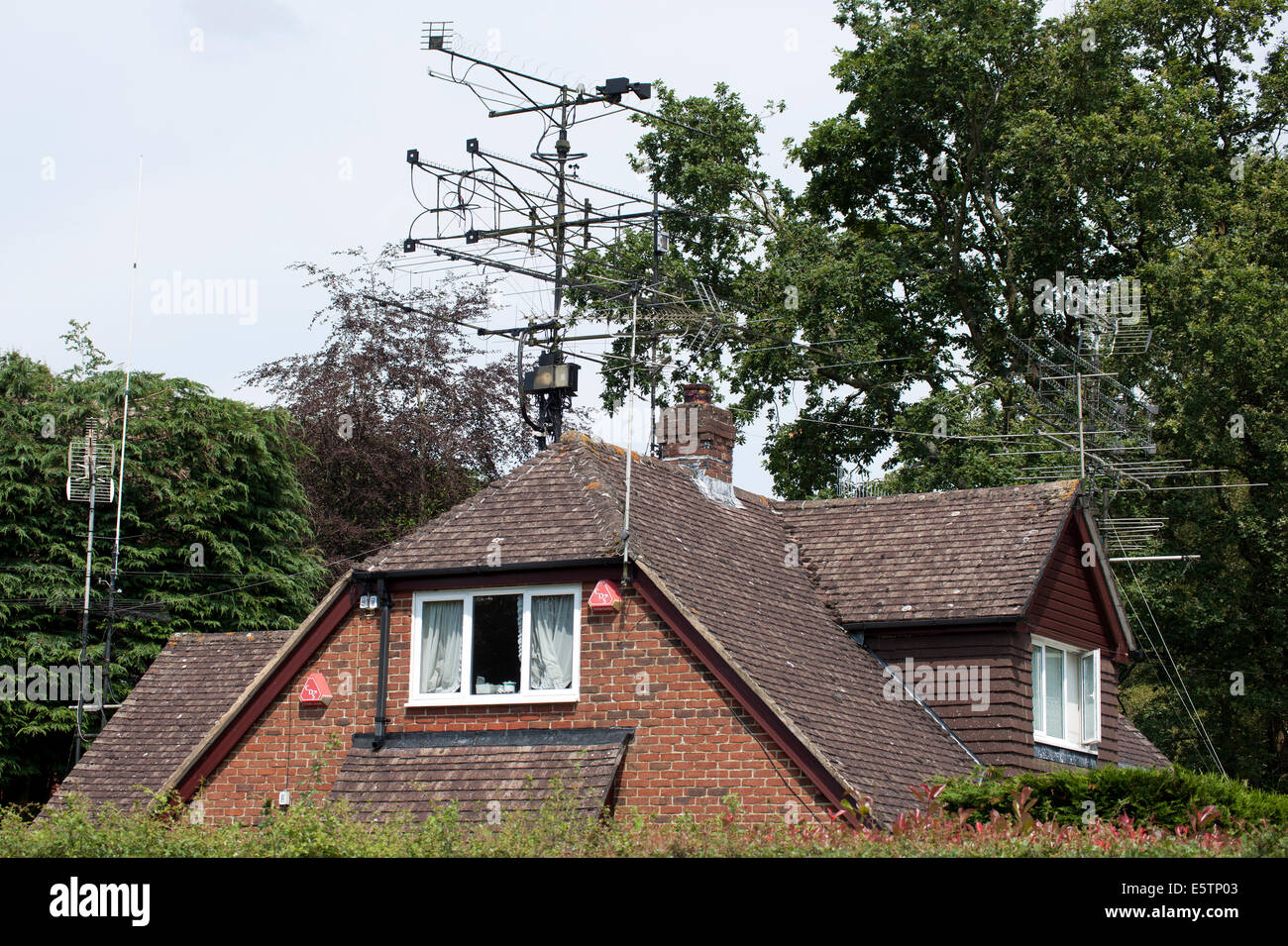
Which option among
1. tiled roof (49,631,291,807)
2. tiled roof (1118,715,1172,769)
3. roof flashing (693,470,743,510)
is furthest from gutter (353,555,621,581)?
tiled roof (1118,715,1172,769)

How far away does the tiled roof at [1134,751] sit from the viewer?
24906mm

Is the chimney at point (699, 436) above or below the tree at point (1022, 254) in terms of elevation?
below

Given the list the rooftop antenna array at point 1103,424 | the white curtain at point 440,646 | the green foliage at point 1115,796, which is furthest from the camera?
the rooftop antenna array at point 1103,424

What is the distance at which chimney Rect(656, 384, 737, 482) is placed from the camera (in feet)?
79.1

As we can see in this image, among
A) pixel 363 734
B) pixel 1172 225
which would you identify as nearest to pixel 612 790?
pixel 363 734

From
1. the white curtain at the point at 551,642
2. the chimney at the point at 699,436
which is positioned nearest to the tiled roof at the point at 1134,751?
the chimney at the point at 699,436

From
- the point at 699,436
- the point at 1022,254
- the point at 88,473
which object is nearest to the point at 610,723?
the point at 699,436

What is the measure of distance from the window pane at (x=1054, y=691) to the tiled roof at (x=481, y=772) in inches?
286

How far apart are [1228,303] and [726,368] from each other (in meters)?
12.8

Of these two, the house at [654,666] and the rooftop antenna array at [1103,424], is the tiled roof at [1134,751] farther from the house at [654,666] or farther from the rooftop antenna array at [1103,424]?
the rooftop antenna array at [1103,424]

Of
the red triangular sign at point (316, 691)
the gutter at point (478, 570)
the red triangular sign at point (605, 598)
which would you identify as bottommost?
the red triangular sign at point (316, 691)

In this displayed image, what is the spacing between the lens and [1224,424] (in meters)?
34.6
